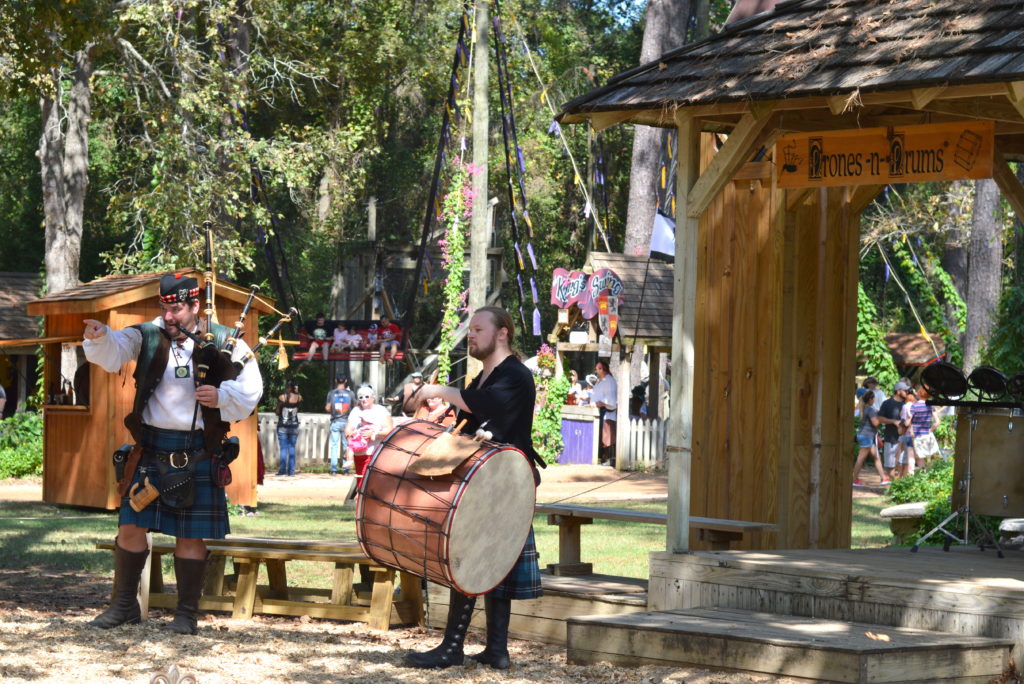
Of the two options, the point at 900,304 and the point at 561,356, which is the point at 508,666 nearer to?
the point at 561,356

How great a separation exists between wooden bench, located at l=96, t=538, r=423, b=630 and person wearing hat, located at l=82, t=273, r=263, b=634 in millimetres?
629

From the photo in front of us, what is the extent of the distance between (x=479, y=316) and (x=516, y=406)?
Result: 500 mm

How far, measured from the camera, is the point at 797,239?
9.19 metres

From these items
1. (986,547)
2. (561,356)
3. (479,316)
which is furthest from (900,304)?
(479,316)

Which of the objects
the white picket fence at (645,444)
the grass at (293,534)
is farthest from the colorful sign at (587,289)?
the grass at (293,534)

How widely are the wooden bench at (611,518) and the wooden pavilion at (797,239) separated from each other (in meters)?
0.30

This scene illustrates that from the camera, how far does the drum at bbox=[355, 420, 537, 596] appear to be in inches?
249

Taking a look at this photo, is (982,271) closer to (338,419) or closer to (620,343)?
(620,343)

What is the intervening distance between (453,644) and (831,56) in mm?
3618

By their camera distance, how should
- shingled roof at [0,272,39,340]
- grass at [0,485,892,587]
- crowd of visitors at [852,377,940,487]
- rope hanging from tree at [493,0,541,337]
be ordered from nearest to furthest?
grass at [0,485,892,587] → crowd of visitors at [852,377,940,487] → rope hanging from tree at [493,0,541,337] → shingled roof at [0,272,39,340]

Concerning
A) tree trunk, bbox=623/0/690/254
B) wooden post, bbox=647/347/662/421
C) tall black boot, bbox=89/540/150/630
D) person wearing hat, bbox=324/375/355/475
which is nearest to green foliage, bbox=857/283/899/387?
wooden post, bbox=647/347/662/421

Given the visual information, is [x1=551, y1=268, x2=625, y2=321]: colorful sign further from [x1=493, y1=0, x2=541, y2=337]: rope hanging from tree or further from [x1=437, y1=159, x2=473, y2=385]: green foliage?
[x1=437, y1=159, x2=473, y2=385]: green foliage

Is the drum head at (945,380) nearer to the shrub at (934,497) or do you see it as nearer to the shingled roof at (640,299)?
the shrub at (934,497)

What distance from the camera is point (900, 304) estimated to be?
153ft
